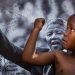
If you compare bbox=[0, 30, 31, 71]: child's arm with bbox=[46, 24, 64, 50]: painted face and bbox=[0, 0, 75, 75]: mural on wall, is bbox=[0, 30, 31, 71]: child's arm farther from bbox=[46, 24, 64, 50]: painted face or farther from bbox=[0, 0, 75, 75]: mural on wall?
bbox=[46, 24, 64, 50]: painted face

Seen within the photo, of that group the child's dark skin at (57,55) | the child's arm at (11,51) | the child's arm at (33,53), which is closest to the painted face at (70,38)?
the child's dark skin at (57,55)

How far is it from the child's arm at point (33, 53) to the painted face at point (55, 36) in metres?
0.13

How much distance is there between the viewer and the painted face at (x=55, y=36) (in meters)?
1.90

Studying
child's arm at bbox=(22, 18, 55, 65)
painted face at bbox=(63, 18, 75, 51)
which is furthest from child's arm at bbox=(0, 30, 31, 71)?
painted face at bbox=(63, 18, 75, 51)

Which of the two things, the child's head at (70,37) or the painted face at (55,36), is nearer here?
the child's head at (70,37)

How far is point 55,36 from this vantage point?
1.90 meters

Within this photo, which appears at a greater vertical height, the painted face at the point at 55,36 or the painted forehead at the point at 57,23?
the painted forehead at the point at 57,23

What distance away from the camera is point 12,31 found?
188 centimetres

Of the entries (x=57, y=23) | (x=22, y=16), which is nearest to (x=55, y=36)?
(x=57, y=23)

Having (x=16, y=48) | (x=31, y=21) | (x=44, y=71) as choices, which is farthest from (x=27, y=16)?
(x=44, y=71)

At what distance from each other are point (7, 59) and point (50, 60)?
0.22m

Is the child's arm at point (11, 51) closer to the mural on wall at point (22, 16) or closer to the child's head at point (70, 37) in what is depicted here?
the mural on wall at point (22, 16)

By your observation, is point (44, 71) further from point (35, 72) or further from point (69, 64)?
point (69, 64)

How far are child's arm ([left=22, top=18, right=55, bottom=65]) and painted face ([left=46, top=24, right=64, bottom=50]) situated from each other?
0.43 ft
